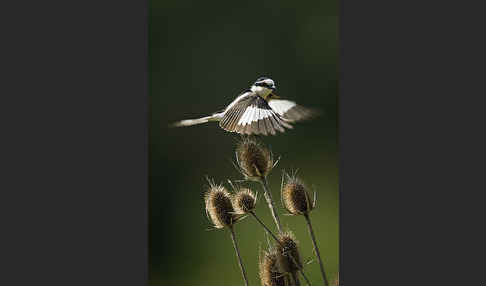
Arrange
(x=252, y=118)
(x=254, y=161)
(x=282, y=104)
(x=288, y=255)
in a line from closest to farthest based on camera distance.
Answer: (x=288, y=255) < (x=254, y=161) < (x=252, y=118) < (x=282, y=104)

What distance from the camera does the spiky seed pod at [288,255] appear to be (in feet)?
8.43

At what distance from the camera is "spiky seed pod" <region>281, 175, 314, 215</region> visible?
265 cm

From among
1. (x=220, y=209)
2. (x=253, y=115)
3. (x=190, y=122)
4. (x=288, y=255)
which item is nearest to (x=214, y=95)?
(x=190, y=122)

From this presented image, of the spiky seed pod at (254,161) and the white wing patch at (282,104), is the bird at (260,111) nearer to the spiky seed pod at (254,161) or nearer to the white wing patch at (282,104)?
the white wing patch at (282,104)

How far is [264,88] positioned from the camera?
295 centimetres

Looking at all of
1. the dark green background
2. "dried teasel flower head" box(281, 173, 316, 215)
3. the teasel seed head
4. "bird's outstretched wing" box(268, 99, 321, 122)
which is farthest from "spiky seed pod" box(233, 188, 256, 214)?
"bird's outstretched wing" box(268, 99, 321, 122)

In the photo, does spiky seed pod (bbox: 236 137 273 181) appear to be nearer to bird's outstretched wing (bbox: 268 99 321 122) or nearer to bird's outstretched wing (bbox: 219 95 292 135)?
bird's outstretched wing (bbox: 219 95 292 135)

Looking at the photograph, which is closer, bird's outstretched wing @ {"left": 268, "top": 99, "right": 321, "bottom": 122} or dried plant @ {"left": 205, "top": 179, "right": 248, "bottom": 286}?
dried plant @ {"left": 205, "top": 179, "right": 248, "bottom": 286}

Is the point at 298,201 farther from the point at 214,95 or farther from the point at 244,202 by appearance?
the point at 214,95

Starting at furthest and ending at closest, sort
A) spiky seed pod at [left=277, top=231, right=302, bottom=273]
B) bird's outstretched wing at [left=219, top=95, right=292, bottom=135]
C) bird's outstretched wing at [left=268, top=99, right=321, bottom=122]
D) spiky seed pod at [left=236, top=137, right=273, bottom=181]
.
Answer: bird's outstretched wing at [left=268, top=99, right=321, bottom=122] → bird's outstretched wing at [left=219, top=95, right=292, bottom=135] → spiky seed pod at [left=236, top=137, right=273, bottom=181] → spiky seed pod at [left=277, top=231, right=302, bottom=273]

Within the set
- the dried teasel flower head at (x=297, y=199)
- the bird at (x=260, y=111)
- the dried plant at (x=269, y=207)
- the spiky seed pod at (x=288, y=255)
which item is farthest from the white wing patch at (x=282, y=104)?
the spiky seed pod at (x=288, y=255)

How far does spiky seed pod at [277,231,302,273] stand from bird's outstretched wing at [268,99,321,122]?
612mm

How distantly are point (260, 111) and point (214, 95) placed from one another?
0.30 metres

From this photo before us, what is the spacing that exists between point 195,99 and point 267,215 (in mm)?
705
